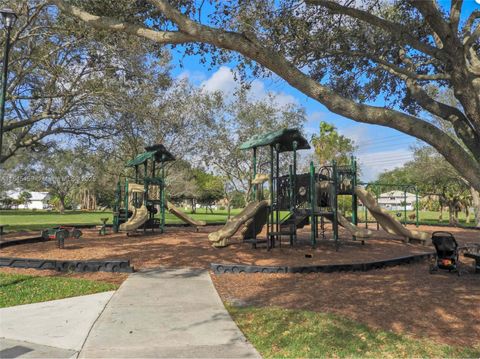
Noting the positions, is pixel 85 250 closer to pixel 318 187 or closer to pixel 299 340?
pixel 318 187

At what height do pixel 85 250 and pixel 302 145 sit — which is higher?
pixel 302 145

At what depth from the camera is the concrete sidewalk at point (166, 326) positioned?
14.5ft

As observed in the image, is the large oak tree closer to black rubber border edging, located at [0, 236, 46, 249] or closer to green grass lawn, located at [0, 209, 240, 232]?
black rubber border edging, located at [0, 236, 46, 249]

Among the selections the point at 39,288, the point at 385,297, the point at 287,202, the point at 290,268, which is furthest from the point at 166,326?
the point at 287,202

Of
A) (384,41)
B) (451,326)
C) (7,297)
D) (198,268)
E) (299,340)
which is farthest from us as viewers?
(384,41)

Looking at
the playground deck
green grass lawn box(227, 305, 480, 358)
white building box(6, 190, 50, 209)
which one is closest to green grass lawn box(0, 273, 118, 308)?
the playground deck

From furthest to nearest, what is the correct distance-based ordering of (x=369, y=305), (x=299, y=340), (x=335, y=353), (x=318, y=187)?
(x=318, y=187), (x=369, y=305), (x=299, y=340), (x=335, y=353)

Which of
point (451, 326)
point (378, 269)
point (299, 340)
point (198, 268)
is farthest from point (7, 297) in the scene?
point (378, 269)

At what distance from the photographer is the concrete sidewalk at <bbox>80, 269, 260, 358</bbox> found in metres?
4.42

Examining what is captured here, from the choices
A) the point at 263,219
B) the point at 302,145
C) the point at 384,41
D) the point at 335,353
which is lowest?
the point at 335,353

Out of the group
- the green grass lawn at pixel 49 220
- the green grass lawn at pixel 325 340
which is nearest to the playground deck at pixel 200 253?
the green grass lawn at pixel 325 340

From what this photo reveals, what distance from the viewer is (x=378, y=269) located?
10219 mm

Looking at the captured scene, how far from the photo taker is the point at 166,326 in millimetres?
5309

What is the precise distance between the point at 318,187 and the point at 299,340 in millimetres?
10139
